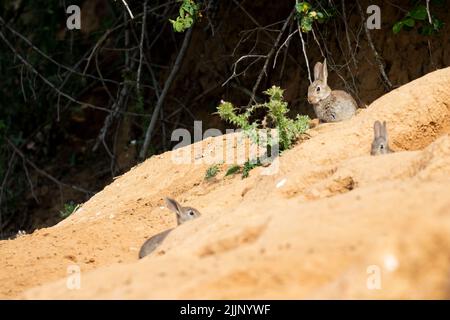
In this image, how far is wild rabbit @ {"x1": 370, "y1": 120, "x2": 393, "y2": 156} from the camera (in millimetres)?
7635

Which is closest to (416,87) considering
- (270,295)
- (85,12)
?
(270,295)

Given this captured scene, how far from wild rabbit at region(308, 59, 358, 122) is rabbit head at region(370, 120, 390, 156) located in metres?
1.79

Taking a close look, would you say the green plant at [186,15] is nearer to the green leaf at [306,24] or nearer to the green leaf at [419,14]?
the green leaf at [306,24]

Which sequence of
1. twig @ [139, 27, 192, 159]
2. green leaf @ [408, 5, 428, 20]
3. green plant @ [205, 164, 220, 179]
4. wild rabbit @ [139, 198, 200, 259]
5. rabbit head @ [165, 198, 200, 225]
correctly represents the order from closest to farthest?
wild rabbit @ [139, 198, 200, 259]
rabbit head @ [165, 198, 200, 225]
green plant @ [205, 164, 220, 179]
green leaf @ [408, 5, 428, 20]
twig @ [139, 27, 192, 159]

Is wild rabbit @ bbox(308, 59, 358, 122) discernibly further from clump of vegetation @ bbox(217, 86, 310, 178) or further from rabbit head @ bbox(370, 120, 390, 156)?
rabbit head @ bbox(370, 120, 390, 156)

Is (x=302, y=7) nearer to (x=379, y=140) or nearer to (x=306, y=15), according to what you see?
(x=306, y=15)

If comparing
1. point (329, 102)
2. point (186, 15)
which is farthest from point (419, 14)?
point (186, 15)

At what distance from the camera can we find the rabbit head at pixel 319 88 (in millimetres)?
10094

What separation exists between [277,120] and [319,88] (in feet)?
5.87

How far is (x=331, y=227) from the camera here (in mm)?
5305

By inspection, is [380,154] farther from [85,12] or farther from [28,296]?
[85,12]

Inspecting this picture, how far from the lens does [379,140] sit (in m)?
7.73

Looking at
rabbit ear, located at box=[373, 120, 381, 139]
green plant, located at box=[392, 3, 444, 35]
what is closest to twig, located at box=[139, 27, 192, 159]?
green plant, located at box=[392, 3, 444, 35]

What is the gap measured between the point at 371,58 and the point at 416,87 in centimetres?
330
